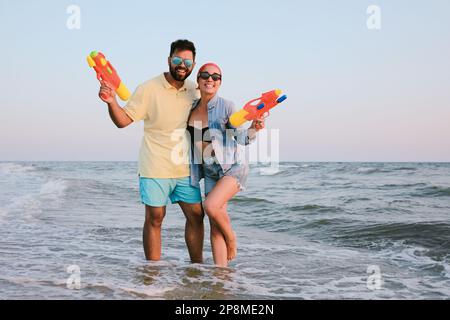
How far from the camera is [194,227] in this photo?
549 centimetres

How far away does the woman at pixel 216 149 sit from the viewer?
4.90 meters

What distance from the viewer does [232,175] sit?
5.03m

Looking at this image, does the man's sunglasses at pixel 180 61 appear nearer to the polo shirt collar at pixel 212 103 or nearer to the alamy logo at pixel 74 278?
the polo shirt collar at pixel 212 103

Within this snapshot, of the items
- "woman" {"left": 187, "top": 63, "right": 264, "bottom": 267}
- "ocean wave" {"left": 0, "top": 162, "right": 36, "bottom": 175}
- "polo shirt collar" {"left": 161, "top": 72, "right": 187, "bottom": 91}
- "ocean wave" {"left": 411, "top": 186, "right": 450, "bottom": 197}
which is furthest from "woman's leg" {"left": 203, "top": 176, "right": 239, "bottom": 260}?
"ocean wave" {"left": 0, "top": 162, "right": 36, "bottom": 175}

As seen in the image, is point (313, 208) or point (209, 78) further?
point (313, 208)

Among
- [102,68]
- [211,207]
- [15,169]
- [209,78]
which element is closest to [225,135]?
[209,78]

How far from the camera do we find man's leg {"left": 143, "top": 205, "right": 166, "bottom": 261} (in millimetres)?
5344

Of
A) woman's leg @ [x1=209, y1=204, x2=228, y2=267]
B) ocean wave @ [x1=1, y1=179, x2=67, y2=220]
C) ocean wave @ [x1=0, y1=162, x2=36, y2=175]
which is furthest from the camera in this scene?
ocean wave @ [x1=0, y1=162, x2=36, y2=175]

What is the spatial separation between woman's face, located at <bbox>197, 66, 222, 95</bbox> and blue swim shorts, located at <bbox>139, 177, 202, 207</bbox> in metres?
0.97

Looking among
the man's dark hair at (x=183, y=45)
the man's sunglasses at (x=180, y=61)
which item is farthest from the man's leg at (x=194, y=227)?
the man's dark hair at (x=183, y=45)

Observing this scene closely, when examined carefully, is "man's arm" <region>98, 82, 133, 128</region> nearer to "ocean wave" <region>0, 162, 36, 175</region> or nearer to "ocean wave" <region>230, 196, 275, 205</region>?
"ocean wave" <region>230, 196, 275, 205</region>

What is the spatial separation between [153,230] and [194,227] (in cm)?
45

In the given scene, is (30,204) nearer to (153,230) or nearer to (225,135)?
(153,230)
